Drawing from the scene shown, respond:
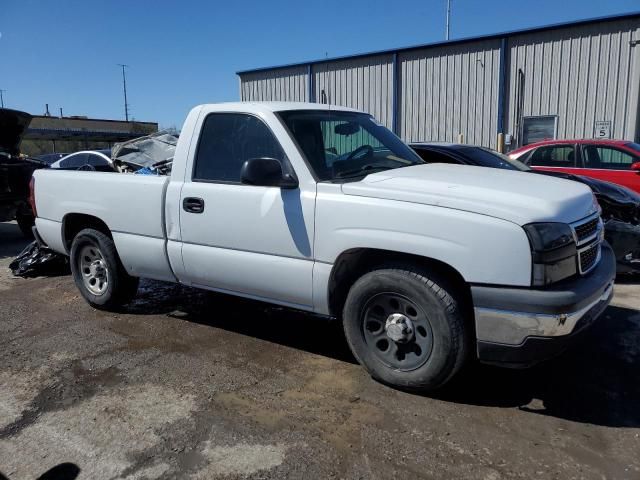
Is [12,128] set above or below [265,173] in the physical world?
above

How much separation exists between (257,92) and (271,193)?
19268mm

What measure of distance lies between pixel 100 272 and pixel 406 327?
3380mm

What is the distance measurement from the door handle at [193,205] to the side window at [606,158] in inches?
290

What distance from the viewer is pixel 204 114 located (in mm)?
→ 4375

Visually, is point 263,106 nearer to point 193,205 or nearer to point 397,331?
point 193,205

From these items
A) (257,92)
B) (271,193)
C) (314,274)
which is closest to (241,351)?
(314,274)

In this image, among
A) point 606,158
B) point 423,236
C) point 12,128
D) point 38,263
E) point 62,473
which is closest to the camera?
point 62,473

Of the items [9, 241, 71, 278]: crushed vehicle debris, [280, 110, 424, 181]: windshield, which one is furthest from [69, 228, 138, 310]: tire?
[280, 110, 424, 181]: windshield

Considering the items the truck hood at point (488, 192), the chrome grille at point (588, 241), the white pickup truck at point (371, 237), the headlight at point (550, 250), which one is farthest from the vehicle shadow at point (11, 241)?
the chrome grille at point (588, 241)

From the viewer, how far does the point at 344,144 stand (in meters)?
4.27

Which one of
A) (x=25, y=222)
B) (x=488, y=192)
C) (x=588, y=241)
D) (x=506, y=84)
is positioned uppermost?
(x=506, y=84)

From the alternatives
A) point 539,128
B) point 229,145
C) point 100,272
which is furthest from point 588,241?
point 539,128

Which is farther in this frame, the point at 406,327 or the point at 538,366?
the point at 538,366

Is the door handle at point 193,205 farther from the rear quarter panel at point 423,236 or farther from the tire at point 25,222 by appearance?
the tire at point 25,222
